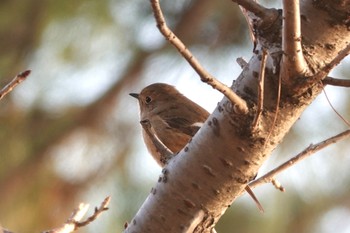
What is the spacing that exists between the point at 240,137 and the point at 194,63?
28 centimetres

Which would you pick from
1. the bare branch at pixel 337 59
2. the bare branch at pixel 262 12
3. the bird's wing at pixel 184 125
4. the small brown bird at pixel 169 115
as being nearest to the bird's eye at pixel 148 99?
the small brown bird at pixel 169 115

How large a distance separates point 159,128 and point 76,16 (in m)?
1.50

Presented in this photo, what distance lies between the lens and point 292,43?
1729mm

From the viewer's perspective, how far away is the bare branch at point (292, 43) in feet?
5.52

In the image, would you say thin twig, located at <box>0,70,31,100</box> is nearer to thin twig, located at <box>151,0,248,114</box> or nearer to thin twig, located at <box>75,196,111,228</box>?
thin twig, located at <box>151,0,248,114</box>

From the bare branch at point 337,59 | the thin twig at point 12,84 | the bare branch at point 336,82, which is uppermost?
the thin twig at point 12,84

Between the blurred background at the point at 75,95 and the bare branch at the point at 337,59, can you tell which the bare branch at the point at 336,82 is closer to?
the bare branch at the point at 337,59

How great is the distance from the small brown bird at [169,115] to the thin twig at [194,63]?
1322mm

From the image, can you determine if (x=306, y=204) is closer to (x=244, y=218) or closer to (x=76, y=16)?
(x=244, y=218)

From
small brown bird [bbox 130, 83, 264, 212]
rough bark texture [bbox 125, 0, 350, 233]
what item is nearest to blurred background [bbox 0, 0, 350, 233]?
small brown bird [bbox 130, 83, 264, 212]

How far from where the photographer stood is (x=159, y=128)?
3.92m

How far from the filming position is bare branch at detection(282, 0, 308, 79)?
168 cm

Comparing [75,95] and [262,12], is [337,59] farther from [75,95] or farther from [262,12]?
[75,95]

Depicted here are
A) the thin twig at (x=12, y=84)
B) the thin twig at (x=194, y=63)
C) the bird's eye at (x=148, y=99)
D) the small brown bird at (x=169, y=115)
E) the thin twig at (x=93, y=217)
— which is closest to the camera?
the thin twig at (x=194, y=63)
